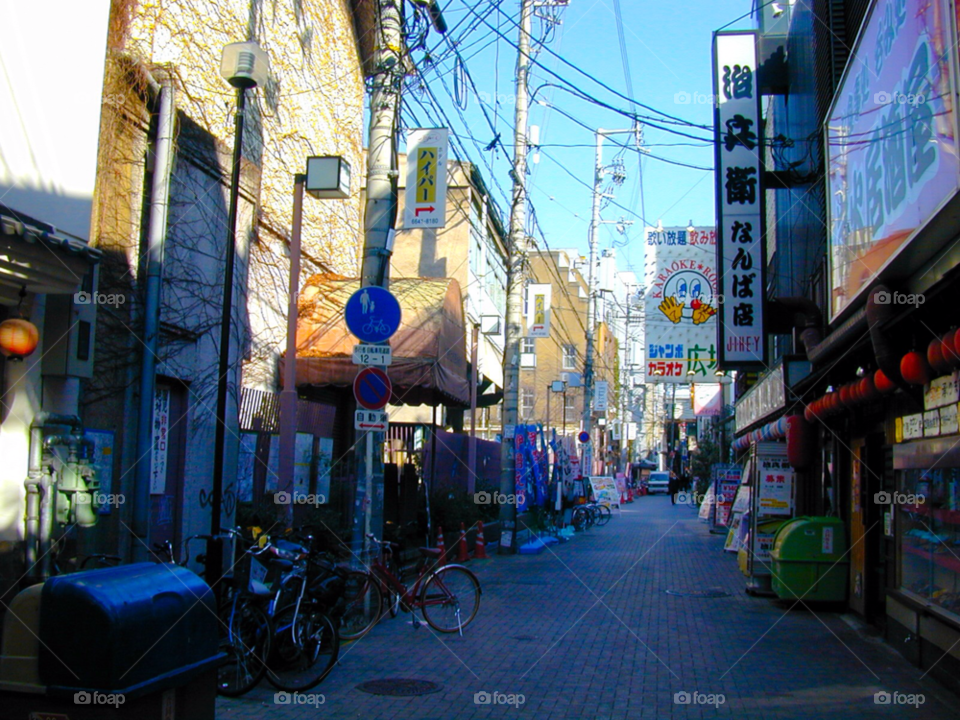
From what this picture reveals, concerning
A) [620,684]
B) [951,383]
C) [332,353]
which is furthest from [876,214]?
[332,353]

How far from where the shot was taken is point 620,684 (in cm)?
835

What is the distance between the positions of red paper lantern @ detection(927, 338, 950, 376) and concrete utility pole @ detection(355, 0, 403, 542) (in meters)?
6.30

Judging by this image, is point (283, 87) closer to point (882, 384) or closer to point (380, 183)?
point (380, 183)

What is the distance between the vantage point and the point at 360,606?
33.1 feet

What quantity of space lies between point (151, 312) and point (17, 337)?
7.57ft

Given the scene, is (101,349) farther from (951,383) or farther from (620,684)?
(951,383)

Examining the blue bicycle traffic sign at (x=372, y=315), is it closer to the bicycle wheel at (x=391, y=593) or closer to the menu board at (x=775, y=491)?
the bicycle wheel at (x=391, y=593)

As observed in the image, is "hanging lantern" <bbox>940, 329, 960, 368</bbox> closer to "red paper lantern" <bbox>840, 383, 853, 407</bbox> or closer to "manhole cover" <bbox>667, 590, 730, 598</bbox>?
"red paper lantern" <bbox>840, 383, 853, 407</bbox>

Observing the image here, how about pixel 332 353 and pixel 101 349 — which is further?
pixel 332 353

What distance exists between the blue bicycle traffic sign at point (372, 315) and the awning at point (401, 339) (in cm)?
430

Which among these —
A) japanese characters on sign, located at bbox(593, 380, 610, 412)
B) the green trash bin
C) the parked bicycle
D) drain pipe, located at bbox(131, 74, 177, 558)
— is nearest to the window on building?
japanese characters on sign, located at bbox(593, 380, 610, 412)

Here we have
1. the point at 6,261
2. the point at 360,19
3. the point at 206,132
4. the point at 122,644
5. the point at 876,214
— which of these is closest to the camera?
the point at 122,644

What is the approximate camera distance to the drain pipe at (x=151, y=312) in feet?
32.7

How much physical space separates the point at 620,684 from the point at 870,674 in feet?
8.19
